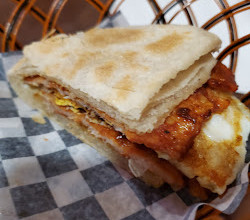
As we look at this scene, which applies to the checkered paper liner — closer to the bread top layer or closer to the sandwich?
the sandwich

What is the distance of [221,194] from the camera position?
1.43 metres

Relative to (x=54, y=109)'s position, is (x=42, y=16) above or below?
above

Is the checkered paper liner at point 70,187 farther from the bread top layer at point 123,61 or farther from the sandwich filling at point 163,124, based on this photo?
the bread top layer at point 123,61

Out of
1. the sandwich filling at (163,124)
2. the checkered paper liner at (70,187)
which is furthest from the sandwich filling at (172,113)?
the checkered paper liner at (70,187)

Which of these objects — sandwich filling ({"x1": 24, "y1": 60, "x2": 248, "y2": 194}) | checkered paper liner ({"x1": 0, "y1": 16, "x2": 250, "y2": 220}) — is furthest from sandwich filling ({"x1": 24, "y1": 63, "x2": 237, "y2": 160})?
checkered paper liner ({"x1": 0, "y1": 16, "x2": 250, "y2": 220})

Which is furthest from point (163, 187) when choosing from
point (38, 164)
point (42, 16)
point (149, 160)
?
point (42, 16)

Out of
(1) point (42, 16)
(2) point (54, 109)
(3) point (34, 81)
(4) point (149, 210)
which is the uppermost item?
(1) point (42, 16)

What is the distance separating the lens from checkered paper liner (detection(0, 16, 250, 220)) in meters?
1.41

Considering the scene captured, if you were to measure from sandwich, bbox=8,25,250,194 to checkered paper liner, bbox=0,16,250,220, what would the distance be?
2.9 inches

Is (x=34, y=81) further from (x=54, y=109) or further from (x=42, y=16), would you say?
(x=42, y=16)

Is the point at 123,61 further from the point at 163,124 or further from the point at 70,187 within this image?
the point at 70,187

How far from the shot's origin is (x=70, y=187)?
161 centimetres

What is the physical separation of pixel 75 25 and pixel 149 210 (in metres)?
2.18

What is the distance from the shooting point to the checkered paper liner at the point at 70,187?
4.64ft
